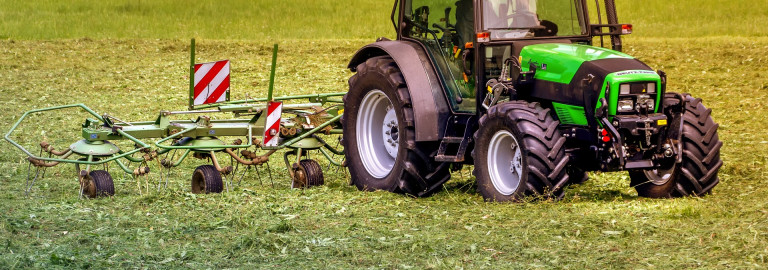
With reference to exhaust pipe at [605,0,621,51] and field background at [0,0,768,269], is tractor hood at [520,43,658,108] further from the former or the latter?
field background at [0,0,768,269]

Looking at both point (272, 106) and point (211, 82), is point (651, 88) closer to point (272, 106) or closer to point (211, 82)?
point (272, 106)

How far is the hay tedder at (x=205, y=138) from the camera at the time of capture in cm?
866

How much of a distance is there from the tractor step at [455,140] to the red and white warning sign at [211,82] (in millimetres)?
2584

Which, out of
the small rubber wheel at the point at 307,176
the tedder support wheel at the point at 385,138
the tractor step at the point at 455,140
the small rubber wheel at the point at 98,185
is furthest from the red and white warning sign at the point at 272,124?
the tractor step at the point at 455,140

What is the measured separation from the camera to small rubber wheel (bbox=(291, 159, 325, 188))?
30.3 ft

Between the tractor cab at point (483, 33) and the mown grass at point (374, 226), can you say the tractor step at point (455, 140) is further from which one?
the mown grass at point (374, 226)

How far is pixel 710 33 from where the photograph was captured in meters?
24.1

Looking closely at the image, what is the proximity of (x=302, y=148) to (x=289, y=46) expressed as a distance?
12517 millimetres

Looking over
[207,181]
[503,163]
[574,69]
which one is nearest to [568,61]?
[574,69]

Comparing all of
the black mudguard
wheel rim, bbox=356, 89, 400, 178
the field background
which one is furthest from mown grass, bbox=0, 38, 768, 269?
the black mudguard

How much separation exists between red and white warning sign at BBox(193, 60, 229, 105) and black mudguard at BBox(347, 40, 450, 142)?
207cm

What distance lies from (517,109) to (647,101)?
912mm

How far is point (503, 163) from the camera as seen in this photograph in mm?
7785

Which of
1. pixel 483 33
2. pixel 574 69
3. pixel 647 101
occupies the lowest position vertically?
pixel 647 101
